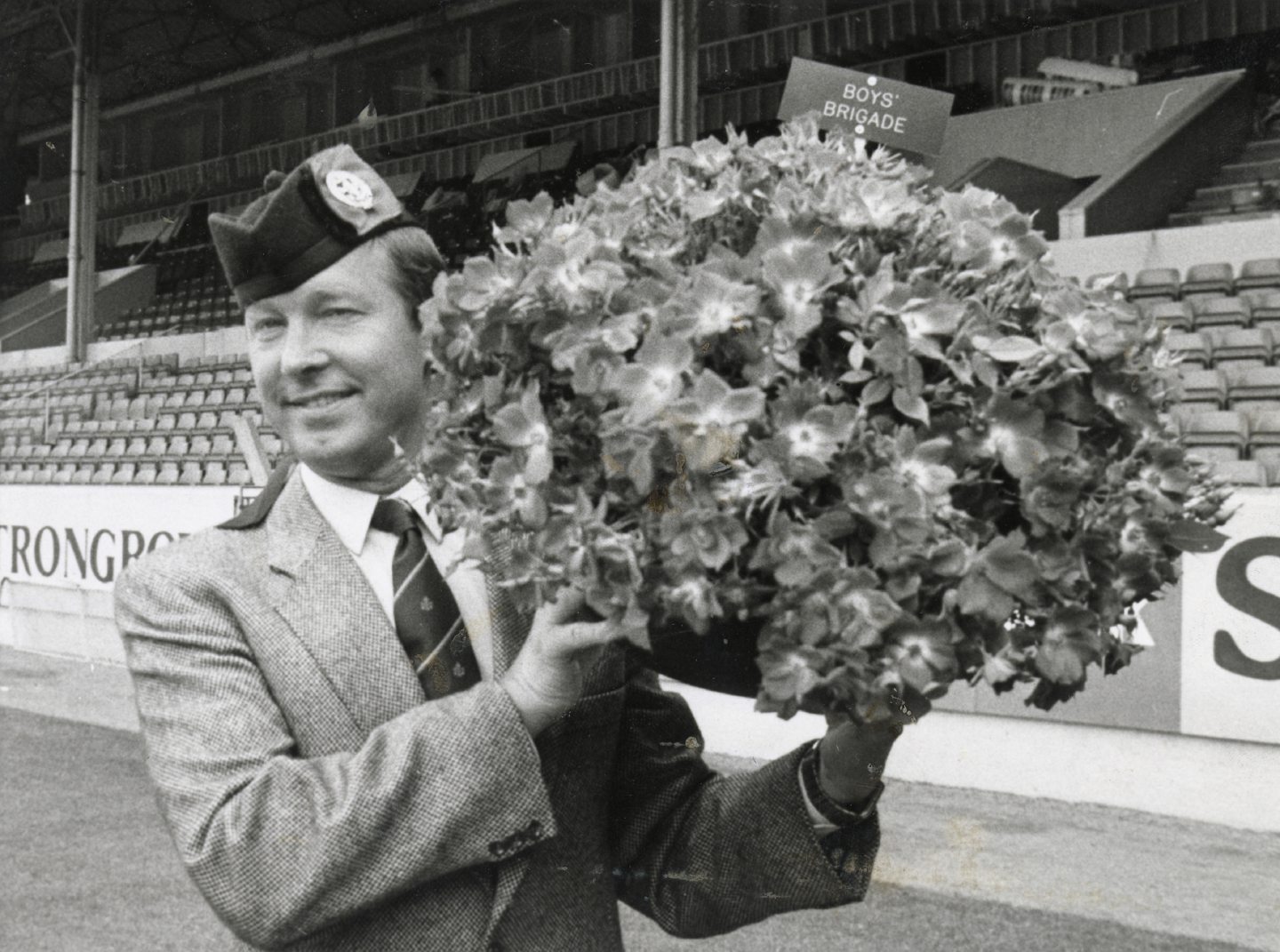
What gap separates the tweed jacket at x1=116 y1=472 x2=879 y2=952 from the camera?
3.87 feet

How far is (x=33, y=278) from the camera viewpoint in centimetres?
2792

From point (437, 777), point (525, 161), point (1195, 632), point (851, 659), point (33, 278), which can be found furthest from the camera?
point (33, 278)

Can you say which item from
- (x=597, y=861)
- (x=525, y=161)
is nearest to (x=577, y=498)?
(x=597, y=861)

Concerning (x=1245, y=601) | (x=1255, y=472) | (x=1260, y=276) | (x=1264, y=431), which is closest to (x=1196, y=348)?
(x=1264, y=431)

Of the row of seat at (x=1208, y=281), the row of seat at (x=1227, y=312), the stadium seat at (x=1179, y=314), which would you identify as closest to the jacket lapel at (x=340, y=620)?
the stadium seat at (x=1179, y=314)

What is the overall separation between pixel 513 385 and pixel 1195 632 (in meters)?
5.33

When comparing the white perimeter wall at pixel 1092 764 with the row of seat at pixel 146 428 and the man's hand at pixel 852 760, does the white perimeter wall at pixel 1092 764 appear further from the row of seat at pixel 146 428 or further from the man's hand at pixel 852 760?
the row of seat at pixel 146 428

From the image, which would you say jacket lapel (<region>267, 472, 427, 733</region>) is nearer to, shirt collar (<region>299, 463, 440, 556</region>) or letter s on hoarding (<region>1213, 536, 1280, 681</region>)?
shirt collar (<region>299, 463, 440, 556</region>)

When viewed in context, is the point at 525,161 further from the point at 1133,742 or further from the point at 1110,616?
the point at 1110,616

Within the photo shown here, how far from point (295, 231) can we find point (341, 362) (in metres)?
0.13

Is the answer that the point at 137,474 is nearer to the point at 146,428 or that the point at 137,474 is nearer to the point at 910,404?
the point at 146,428

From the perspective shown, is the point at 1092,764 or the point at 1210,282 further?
the point at 1210,282

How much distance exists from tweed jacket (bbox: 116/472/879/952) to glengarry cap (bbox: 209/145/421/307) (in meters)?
0.22

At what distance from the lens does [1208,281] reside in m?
9.24
